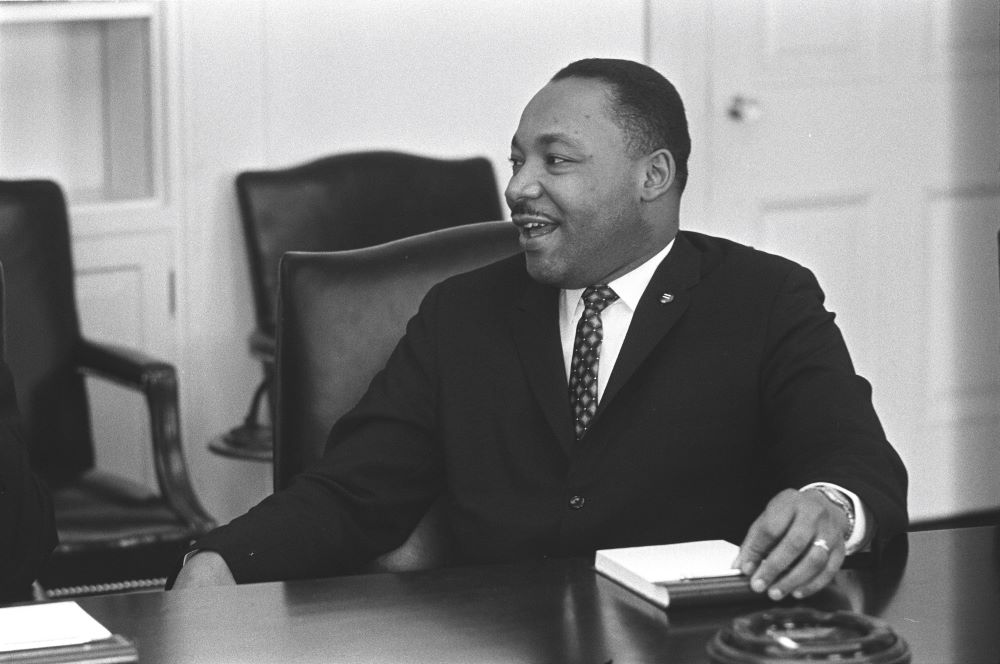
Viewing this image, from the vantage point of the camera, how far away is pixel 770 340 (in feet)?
7.29

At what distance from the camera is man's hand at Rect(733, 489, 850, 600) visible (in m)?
1.73

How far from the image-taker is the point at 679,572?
1738 mm

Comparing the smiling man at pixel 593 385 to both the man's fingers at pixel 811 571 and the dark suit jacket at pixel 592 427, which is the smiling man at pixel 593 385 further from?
the man's fingers at pixel 811 571

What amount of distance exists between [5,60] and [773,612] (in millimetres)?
2555

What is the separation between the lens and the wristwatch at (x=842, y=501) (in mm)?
1888

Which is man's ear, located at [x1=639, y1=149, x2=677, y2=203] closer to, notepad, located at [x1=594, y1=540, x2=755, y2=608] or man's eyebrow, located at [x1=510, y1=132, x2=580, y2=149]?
man's eyebrow, located at [x1=510, y1=132, x2=580, y2=149]

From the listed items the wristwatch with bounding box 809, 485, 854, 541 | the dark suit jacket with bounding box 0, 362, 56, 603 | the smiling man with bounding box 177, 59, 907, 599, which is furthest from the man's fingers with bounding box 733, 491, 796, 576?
the dark suit jacket with bounding box 0, 362, 56, 603

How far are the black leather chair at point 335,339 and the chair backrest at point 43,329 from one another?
1107mm

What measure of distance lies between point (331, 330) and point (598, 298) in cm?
37

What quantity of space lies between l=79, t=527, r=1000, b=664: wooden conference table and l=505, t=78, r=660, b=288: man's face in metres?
0.52

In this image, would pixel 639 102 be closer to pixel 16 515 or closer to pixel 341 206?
pixel 16 515

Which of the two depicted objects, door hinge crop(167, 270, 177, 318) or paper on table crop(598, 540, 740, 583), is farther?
door hinge crop(167, 270, 177, 318)

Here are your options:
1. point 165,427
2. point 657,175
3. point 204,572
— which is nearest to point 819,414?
point 657,175

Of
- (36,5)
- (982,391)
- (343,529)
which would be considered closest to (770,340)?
(343,529)
